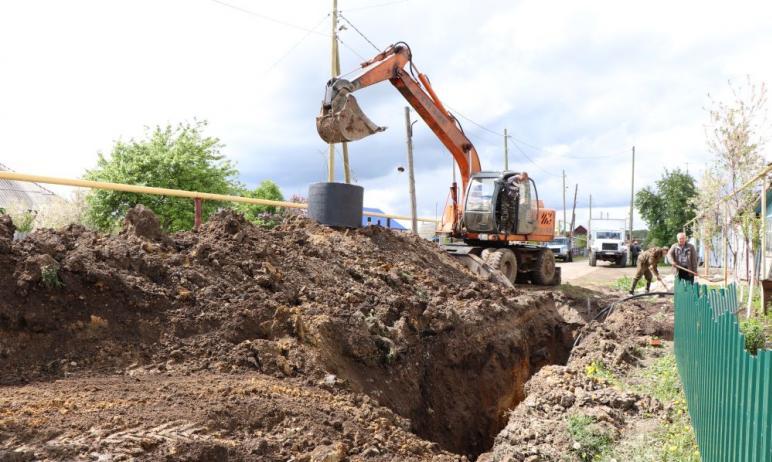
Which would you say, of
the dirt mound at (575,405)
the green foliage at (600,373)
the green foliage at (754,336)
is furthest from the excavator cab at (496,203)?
the green foliage at (600,373)

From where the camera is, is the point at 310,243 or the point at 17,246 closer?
the point at 17,246

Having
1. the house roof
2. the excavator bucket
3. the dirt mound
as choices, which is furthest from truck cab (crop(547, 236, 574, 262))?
the house roof

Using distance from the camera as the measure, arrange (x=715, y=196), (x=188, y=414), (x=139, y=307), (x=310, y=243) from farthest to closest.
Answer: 1. (x=715, y=196)
2. (x=310, y=243)
3. (x=139, y=307)
4. (x=188, y=414)

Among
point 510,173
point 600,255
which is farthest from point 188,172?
point 600,255

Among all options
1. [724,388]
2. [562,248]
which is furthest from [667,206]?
[724,388]

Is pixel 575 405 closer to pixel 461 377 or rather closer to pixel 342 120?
pixel 461 377

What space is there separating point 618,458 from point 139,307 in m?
4.25

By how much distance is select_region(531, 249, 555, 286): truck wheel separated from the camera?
1518cm

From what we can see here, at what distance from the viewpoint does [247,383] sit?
435 cm

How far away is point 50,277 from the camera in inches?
187

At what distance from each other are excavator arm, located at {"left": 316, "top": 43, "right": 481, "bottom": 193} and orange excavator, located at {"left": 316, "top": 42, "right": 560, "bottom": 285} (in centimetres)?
2

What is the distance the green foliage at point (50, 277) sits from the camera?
15.5 feet

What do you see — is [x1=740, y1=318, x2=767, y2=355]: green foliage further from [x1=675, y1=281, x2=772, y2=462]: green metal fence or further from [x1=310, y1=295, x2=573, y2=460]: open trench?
[x1=310, y1=295, x2=573, y2=460]: open trench

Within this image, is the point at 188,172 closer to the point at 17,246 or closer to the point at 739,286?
the point at 17,246
